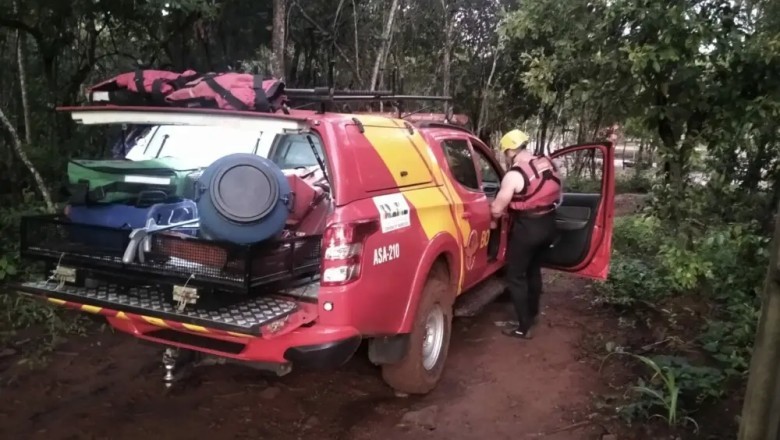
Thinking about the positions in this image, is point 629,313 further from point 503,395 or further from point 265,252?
point 265,252

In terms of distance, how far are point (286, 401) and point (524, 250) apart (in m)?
2.43

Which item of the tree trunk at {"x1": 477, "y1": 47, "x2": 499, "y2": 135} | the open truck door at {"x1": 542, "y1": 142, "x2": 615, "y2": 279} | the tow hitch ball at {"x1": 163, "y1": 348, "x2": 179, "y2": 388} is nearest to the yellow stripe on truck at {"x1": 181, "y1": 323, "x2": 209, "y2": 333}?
the tow hitch ball at {"x1": 163, "y1": 348, "x2": 179, "y2": 388}

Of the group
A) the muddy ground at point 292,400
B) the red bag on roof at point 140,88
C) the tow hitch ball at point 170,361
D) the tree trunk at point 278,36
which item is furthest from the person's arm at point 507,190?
the tree trunk at point 278,36

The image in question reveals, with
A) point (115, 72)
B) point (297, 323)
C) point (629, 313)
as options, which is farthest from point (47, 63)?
point (629, 313)

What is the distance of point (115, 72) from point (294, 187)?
8.78 m

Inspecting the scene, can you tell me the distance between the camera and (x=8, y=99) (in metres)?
10.1

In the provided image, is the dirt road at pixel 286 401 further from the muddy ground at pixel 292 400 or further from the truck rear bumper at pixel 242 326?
the truck rear bumper at pixel 242 326

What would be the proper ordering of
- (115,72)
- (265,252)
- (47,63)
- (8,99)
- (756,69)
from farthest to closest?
(115,72)
(8,99)
(47,63)
(756,69)
(265,252)

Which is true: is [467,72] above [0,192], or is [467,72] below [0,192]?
above

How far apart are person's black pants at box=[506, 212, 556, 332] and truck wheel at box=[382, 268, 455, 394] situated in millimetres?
1040

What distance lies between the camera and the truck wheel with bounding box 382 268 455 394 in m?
4.34

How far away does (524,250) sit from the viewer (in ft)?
18.4

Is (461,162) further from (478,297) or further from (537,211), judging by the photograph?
(478,297)

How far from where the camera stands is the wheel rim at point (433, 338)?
4.68 m
